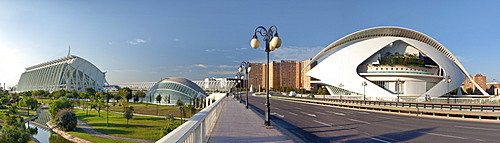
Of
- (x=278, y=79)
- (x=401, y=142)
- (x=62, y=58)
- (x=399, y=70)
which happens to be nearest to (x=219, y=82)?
(x=278, y=79)

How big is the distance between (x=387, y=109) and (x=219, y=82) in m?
132

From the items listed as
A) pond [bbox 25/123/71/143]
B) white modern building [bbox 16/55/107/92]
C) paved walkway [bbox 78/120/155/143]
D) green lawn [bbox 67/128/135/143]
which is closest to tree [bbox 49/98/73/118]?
pond [bbox 25/123/71/143]

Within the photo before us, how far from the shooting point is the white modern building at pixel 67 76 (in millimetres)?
106562

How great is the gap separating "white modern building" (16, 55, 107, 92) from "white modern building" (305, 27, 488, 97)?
97259mm

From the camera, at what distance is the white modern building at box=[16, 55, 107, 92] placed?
4195 inches

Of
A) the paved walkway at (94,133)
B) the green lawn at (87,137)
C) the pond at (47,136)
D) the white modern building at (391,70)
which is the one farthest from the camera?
the white modern building at (391,70)

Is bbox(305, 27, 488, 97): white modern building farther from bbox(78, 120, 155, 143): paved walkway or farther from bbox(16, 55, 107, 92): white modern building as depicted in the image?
bbox(16, 55, 107, 92): white modern building

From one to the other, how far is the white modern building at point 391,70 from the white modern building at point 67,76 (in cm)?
9726

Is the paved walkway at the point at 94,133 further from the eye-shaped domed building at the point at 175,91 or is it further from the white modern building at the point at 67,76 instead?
the white modern building at the point at 67,76

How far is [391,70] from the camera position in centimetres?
6053

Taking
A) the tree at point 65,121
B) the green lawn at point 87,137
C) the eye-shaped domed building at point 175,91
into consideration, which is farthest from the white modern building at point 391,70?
the tree at point 65,121

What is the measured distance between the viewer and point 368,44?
65.6m

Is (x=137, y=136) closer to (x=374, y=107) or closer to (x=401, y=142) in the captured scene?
(x=374, y=107)

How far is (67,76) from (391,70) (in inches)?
4597
